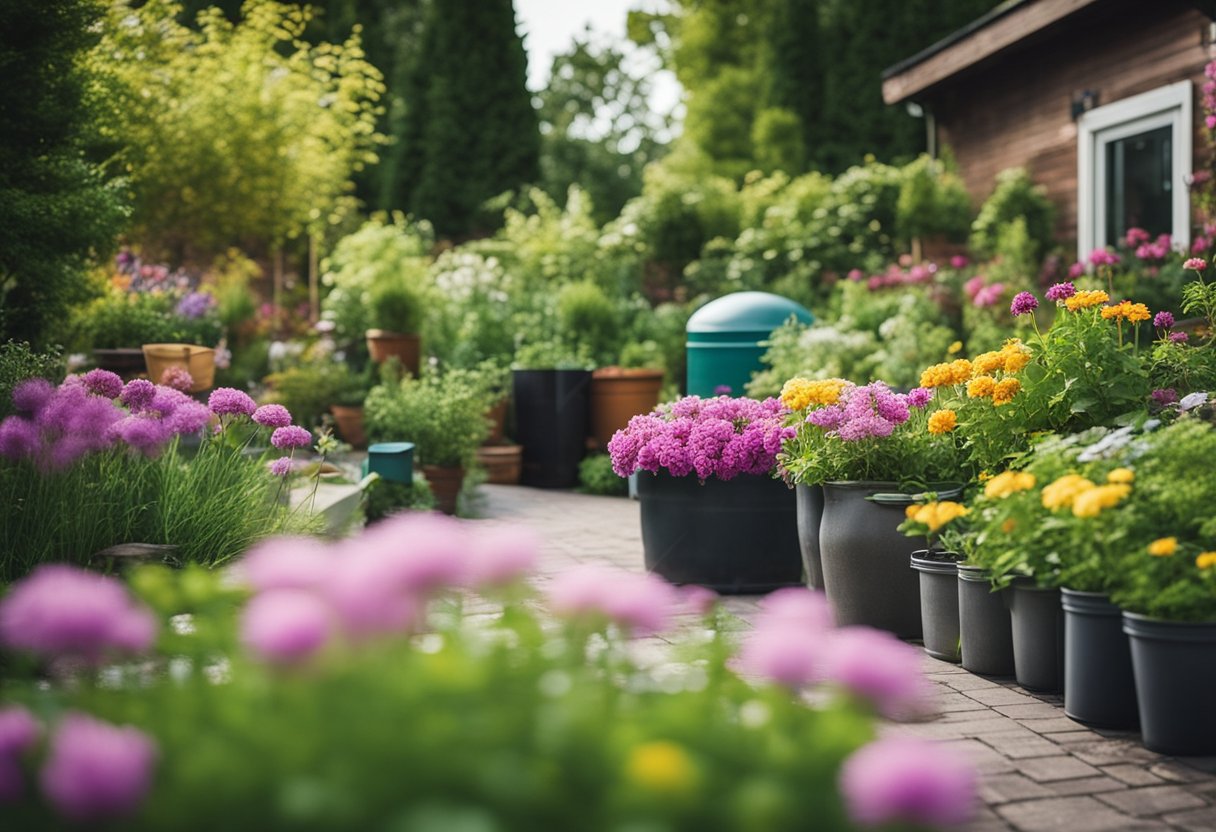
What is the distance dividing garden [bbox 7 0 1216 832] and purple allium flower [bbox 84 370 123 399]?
0.06ft

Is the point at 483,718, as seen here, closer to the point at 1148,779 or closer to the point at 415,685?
the point at 415,685

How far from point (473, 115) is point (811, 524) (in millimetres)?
16768

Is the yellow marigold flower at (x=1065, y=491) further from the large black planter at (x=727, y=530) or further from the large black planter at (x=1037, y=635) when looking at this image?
the large black planter at (x=727, y=530)

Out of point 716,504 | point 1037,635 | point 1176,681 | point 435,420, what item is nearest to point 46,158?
point 435,420

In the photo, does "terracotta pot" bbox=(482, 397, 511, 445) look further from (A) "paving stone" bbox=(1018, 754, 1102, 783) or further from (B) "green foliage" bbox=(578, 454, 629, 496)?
(A) "paving stone" bbox=(1018, 754, 1102, 783)

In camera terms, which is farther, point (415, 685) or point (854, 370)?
point (854, 370)

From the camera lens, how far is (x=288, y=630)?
1.37 meters

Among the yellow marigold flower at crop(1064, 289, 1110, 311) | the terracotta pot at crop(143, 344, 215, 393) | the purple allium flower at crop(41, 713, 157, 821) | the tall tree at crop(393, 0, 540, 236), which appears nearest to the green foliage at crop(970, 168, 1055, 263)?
the yellow marigold flower at crop(1064, 289, 1110, 311)

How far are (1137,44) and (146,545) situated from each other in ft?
27.0

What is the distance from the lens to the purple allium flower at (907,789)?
127 cm

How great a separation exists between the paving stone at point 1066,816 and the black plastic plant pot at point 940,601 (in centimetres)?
128

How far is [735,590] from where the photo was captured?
217 inches

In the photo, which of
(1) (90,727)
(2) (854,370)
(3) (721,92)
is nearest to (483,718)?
(1) (90,727)

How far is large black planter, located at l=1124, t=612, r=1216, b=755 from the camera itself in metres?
2.96
